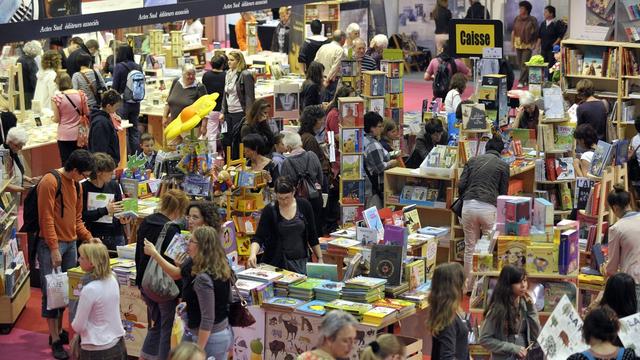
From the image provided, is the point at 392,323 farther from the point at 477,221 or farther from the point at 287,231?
the point at 477,221

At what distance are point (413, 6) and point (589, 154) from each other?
1504 centimetres

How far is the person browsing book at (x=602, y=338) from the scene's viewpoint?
21.2 ft

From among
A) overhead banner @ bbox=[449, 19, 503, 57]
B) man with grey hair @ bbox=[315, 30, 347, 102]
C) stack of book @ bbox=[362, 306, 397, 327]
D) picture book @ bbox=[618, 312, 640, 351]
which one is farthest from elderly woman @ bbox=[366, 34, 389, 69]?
picture book @ bbox=[618, 312, 640, 351]

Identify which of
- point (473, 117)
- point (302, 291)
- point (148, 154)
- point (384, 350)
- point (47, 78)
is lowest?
point (302, 291)

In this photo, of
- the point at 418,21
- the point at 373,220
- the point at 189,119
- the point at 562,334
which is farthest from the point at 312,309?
the point at 418,21

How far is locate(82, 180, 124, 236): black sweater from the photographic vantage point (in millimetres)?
9562

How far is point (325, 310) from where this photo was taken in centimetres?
807

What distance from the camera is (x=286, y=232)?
8.84 meters

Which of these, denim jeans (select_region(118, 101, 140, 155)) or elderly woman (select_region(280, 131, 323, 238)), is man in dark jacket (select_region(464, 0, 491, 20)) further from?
elderly woman (select_region(280, 131, 323, 238))

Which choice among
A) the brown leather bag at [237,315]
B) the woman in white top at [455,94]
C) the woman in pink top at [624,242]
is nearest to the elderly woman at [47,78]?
the woman in white top at [455,94]

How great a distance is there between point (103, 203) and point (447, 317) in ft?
12.2

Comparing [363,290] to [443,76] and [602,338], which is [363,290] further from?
[443,76]

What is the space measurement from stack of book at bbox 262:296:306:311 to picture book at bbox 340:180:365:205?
3.22m

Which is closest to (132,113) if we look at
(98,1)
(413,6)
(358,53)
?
(358,53)
